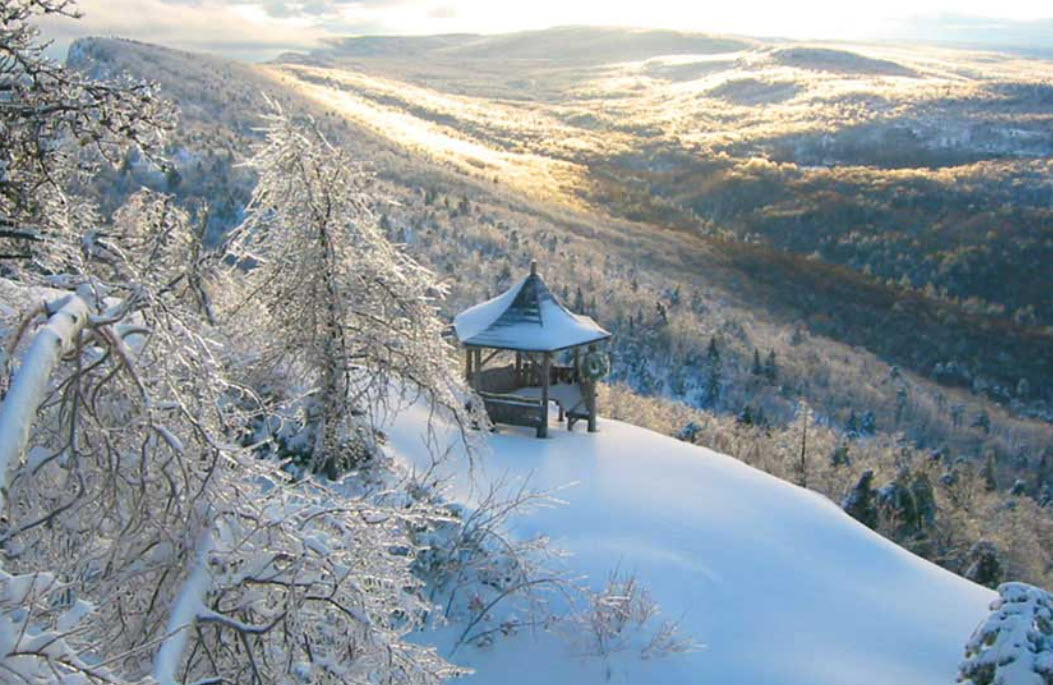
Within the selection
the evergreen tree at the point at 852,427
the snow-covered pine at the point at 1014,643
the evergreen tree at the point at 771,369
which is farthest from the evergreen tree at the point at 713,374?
the snow-covered pine at the point at 1014,643

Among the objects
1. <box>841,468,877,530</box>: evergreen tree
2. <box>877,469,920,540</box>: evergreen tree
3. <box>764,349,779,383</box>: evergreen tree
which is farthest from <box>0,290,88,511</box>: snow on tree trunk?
→ <box>764,349,779,383</box>: evergreen tree

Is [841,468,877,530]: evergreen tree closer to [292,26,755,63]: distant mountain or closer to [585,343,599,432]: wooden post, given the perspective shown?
[585,343,599,432]: wooden post

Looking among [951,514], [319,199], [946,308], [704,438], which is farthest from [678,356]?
[319,199]

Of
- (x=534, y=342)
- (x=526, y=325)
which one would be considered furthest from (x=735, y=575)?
(x=526, y=325)

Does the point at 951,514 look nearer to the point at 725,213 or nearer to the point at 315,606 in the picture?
the point at 315,606

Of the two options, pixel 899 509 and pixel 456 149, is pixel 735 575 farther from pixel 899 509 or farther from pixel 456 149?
pixel 456 149

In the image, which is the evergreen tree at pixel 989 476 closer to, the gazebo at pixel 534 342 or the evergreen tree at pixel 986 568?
the evergreen tree at pixel 986 568
